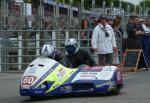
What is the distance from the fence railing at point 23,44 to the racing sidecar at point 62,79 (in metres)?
7.73

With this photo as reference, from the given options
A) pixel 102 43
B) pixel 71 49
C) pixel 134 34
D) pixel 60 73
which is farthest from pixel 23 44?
pixel 60 73

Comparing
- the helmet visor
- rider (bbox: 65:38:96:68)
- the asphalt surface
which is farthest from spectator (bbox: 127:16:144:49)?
the helmet visor

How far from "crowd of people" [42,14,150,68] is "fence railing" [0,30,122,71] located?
0.88 m

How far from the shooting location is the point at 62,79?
11430 mm

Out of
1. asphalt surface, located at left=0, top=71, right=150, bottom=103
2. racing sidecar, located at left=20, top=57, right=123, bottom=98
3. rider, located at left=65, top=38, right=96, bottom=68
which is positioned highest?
rider, located at left=65, top=38, right=96, bottom=68

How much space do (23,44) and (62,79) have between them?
8.82 m

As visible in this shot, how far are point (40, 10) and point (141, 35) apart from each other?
5.59 m

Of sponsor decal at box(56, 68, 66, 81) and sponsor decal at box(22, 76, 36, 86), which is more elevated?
sponsor decal at box(56, 68, 66, 81)

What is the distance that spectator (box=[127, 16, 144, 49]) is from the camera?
1845cm

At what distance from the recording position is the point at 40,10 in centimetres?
2325

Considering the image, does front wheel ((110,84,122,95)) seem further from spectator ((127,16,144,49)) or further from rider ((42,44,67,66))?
spectator ((127,16,144,49))

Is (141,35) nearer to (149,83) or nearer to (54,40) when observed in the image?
(54,40)

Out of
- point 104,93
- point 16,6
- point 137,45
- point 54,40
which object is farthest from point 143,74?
point 16,6

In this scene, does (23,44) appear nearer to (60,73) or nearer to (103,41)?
(103,41)
